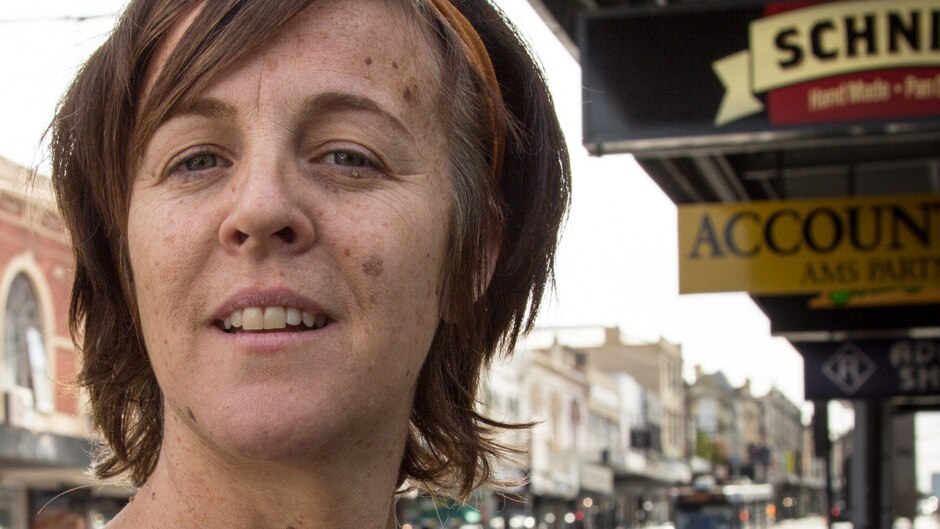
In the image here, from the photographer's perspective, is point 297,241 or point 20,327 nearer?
point 297,241

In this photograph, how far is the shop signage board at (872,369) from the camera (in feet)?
51.6

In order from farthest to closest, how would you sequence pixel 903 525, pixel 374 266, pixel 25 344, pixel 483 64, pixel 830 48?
pixel 903 525 < pixel 25 344 < pixel 830 48 < pixel 483 64 < pixel 374 266

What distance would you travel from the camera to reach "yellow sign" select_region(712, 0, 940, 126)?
6.56m

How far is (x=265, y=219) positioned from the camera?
124 cm

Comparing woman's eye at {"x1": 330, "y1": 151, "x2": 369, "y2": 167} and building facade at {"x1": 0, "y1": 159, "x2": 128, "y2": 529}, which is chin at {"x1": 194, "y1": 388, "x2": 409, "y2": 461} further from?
building facade at {"x1": 0, "y1": 159, "x2": 128, "y2": 529}

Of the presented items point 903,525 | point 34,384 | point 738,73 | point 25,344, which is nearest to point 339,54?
point 738,73

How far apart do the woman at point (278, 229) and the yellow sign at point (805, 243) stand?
8.27m

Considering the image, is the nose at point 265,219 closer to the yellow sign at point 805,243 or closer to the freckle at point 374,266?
the freckle at point 374,266

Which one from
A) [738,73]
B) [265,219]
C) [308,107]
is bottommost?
[265,219]

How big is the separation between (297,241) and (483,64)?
42 centimetres

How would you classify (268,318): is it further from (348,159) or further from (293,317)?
(348,159)

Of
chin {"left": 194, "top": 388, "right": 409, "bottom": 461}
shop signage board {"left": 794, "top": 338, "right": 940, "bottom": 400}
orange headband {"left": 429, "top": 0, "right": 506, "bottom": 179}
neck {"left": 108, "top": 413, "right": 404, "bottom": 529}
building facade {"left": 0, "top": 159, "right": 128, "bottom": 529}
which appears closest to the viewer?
chin {"left": 194, "top": 388, "right": 409, "bottom": 461}

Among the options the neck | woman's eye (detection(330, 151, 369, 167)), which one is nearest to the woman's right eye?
woman's eye (detection(330, 151, 369, 167))

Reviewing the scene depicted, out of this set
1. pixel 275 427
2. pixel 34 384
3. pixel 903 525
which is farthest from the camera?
pixel 903 525
